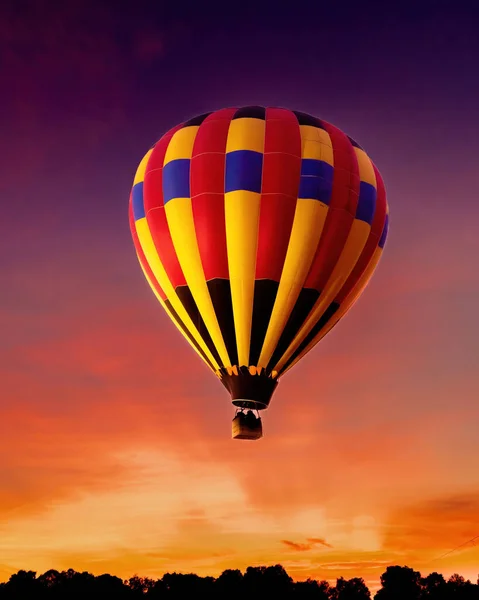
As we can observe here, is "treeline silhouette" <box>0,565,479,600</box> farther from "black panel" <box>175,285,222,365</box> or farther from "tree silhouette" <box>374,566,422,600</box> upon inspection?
"black panel" <box>175,285,222,365</box>

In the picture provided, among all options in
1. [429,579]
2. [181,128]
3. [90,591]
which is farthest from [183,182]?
[429,579]

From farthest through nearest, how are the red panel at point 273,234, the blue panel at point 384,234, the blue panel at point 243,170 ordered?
1. the blue panel at point 384,234
2. the blue panel at point 243,170
3. the red panel at point 273,234

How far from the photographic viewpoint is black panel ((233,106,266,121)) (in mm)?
23438

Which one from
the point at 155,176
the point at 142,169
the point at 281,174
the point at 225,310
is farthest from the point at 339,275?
the point at 142,169

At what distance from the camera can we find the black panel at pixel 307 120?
2361 cm

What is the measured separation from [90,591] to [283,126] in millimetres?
51060

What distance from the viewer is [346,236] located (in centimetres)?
2297

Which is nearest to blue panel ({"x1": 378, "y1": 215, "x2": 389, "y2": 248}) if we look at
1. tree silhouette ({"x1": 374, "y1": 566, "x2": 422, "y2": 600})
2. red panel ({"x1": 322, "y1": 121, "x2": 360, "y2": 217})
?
red panel ({"x1": 322, "y1": 121, "x2": 360, "y2": 217})

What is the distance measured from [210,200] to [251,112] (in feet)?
9.51

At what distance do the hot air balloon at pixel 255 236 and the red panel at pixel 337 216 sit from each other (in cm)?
3

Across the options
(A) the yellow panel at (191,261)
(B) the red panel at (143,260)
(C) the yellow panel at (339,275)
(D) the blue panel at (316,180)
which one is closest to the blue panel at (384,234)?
(C) the yellow panel at (339,275)

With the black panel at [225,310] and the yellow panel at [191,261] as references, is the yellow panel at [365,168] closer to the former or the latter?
the yellow panel at [191,261]

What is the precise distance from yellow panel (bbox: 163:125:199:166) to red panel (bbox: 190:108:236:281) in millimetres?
231

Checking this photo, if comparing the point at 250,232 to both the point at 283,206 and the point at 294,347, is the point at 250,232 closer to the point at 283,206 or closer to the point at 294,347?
the point at 283,206
